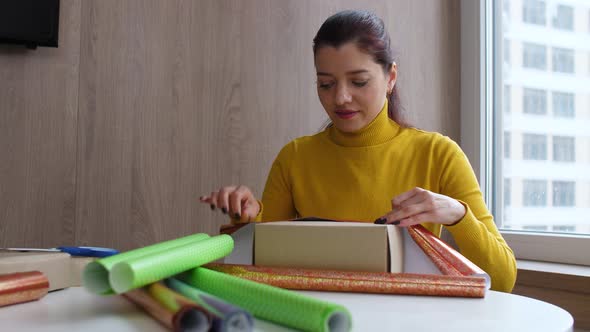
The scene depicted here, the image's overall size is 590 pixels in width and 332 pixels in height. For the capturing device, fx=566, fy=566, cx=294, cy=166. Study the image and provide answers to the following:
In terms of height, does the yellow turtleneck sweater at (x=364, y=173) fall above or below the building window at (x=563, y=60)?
below

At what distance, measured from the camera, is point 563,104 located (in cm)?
167

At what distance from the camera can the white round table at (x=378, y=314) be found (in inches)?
18.7

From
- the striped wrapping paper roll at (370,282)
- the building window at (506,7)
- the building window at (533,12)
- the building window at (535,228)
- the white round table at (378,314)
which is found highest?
the building window at (506,7)

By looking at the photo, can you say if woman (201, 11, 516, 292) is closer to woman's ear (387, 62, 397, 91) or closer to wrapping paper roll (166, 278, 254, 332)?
woman's ear (387, 62, 397, 91)

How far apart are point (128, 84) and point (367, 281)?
3.62 ft

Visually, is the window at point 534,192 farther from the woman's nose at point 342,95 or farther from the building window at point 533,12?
the woman's nose at point 342,95

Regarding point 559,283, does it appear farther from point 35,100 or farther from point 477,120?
point 35,100

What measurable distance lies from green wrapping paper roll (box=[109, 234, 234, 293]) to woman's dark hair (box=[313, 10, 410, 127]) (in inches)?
33.1

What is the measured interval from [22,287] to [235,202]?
1.73 ft

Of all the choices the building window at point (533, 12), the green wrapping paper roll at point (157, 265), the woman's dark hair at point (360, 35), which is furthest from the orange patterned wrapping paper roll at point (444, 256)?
the building window at point (533, 12)

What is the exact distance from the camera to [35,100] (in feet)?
4.61

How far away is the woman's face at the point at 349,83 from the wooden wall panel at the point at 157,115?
394 millimetres

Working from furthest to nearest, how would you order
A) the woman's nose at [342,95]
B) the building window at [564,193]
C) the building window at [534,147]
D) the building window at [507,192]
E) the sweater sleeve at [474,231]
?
the building window at [507,192] → the building window at [534,147] → the building window at [564,193] → the woman's nose at [342,95] → the sweater sleeve at [474,231]

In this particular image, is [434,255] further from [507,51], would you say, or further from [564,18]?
[507,51]
